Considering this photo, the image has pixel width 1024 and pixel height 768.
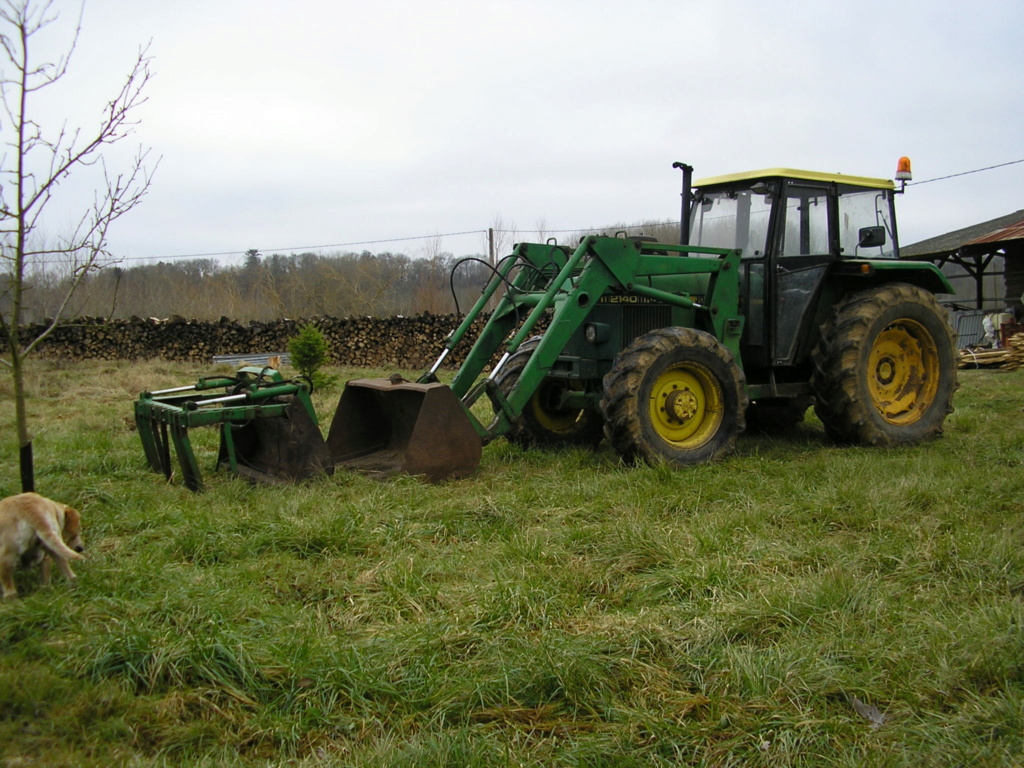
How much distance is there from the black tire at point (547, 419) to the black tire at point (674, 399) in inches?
35.9

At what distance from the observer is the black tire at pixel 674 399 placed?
579cm

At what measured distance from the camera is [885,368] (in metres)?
7.20

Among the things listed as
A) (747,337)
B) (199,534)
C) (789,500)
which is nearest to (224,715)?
(199,534)

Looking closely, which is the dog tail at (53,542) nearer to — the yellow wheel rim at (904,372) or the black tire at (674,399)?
the black tire at (674,399)

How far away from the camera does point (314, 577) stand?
3734 mm

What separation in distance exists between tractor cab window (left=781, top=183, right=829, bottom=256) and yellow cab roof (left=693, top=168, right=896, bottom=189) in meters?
0.09

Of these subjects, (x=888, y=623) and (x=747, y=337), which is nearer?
(x=888, y=623)

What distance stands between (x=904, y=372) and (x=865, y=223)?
1.32m

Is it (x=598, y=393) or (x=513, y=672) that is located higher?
(x=598, y=393)

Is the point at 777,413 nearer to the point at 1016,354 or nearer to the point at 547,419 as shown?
the point at 547,419

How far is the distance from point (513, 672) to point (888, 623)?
1.42m

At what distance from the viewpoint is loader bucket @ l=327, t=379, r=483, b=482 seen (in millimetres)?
5402

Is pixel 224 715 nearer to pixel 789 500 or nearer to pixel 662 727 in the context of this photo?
pixel 662 727

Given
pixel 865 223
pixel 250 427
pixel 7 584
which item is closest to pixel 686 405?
pixel 865 223
